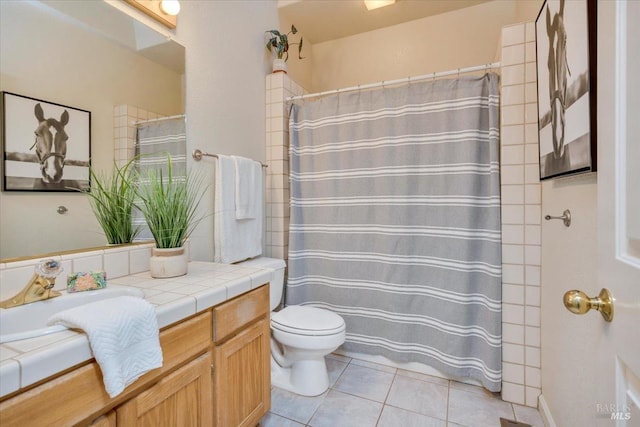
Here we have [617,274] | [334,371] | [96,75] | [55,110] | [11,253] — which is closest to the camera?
[617,274]

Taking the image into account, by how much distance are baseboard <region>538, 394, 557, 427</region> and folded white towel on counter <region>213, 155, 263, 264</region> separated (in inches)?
70.2

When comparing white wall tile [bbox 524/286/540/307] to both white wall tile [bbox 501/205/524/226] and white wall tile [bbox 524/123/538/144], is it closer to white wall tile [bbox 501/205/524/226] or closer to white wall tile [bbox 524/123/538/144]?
white wall tile [bbox 501/205/524/226]

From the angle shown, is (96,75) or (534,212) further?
(534,212)

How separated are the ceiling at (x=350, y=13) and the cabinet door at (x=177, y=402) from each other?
2.46 metres

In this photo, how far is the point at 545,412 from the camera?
1458 millimetres

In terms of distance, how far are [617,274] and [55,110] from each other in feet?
5.51

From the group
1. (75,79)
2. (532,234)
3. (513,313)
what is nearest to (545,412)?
(513,313)

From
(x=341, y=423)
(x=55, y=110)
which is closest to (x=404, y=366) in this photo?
(x=341, y=423)

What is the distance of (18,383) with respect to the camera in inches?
22.2

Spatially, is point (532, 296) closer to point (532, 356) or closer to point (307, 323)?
point (532, 356)

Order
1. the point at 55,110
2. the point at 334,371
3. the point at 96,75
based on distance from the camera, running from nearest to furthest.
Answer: the point at 55,110
the point at 96,75
the point at 334,371

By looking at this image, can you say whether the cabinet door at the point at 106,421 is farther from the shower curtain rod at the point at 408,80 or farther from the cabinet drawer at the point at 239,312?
the shower curtain rod at the point at 408,80

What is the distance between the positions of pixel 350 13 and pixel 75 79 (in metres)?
2.03

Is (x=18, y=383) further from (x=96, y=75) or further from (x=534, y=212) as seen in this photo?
(x=534, y=212)
